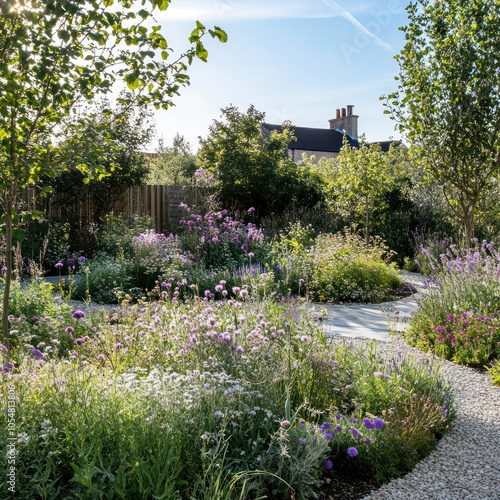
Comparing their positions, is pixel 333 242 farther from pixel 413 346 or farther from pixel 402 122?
pixel 413 346

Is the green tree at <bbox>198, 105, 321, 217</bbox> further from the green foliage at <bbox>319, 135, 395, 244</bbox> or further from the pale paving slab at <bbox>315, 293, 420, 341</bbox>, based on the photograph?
the pale paving slab at <bbox>315, 293, 420, 341</bbox>

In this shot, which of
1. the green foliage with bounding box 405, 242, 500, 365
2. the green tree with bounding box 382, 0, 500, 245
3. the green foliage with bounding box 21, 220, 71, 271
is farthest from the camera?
the green foliage with bounding box 21, 220, 71, 271

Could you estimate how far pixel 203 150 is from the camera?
58.3 feet

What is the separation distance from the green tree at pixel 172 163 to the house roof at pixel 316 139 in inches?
330

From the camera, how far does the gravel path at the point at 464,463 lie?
8.78 ft

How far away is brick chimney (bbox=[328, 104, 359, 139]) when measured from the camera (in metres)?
37.2

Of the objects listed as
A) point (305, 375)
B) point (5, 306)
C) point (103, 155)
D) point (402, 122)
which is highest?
point (402, 122)

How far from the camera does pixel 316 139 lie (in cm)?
3853

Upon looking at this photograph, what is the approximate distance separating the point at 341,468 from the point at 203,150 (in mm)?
15696

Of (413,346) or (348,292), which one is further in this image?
(348,292)

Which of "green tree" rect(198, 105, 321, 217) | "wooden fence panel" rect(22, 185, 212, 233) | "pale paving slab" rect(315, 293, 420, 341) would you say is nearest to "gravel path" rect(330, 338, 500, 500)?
"pale paving slab" rect(315, 293, 420, 341)

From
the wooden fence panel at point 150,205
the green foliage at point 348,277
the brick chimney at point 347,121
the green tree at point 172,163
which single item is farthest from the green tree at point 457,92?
the brick chimney at point 347,121

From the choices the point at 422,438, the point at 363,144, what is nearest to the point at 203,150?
the point at 363,144

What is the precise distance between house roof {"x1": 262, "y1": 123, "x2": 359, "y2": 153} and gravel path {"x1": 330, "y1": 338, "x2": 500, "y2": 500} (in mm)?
33934
